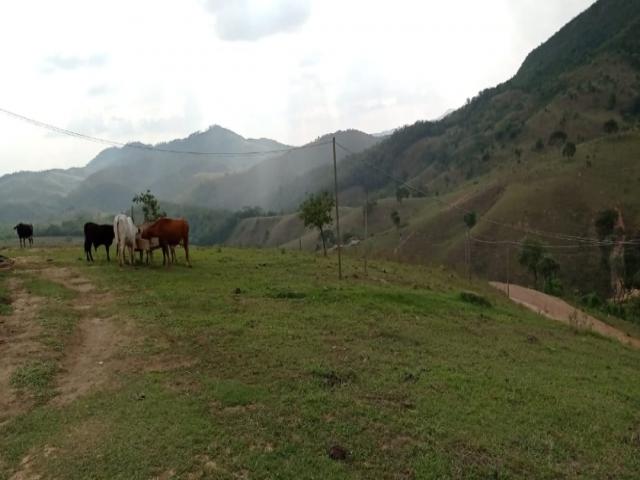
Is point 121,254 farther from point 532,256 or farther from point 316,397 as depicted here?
point 532,256

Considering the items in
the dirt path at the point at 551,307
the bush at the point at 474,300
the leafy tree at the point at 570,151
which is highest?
the leafy tree at the point at 570,151

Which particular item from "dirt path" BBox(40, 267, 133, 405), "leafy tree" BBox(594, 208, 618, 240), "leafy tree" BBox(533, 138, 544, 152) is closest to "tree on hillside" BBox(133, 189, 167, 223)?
"dirt path" BBox(40, 267, 133, 405)

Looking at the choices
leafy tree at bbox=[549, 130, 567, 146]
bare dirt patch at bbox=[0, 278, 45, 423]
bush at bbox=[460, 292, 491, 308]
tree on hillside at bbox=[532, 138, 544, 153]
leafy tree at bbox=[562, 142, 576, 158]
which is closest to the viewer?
bare dirt patch at bbox=[0, 278, 45, 423]

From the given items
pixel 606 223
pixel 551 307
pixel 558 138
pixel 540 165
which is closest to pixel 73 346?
pixel 551 307

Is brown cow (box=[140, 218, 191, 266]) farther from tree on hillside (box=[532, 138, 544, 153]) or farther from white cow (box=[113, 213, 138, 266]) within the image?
tree on hillside (box=[532, 138, 544, 153])

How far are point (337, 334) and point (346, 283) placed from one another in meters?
6.82

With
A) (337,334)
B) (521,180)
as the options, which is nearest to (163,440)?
(337,334)

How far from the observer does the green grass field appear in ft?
22.6

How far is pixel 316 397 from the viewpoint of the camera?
28.0 feet

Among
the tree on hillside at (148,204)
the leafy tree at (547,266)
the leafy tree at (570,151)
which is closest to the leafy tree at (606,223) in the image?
the leafy tree at (547,266)

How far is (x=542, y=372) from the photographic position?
1147cm

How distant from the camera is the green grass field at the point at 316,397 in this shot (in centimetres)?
690

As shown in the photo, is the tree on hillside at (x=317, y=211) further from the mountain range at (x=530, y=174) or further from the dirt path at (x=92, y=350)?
the dirt path at (x=92, y=350)

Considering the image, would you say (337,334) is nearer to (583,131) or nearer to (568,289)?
(568,289)
